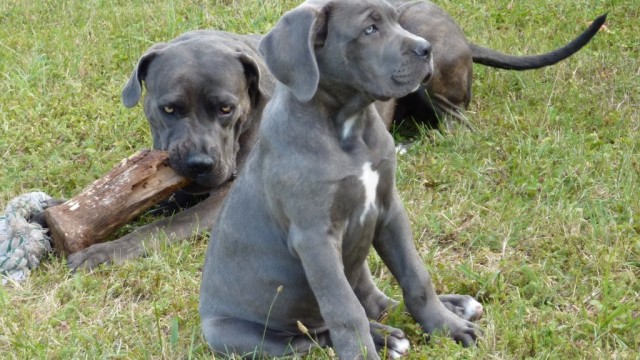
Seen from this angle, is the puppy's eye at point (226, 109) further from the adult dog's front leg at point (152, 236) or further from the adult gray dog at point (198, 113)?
the adult dog's front leg at point (152, 236)

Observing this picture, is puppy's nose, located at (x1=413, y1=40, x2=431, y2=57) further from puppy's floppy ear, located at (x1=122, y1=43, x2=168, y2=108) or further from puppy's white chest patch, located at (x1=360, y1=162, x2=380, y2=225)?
puppy's floppy ear, located at (x1=122, y1=43, x2=168, y2=108)

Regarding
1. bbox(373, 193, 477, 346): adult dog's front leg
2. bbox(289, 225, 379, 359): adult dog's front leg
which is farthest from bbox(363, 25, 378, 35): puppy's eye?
bbox(289, 225, 379, 359): adult dog's front leg

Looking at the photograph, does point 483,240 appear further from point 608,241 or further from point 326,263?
point 326,263

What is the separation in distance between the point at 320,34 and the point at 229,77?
A: 1945 mm

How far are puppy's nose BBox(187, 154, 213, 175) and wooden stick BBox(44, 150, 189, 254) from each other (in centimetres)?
18

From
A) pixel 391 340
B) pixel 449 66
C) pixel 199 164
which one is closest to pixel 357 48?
pixel 391 340

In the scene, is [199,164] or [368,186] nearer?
[368,186]

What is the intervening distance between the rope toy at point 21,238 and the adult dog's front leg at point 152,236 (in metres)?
0.19

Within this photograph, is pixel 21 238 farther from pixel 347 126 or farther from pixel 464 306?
pixel 464 306

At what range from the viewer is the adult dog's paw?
418 centimetres

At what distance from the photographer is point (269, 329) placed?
436 centimetres

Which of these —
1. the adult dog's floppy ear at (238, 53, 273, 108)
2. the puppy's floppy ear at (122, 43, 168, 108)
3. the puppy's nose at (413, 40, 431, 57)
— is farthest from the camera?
the adult dog's floppy ear at (238, 53, 273, 108)

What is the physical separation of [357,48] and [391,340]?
1.20 meters

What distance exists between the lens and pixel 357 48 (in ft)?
13.4
